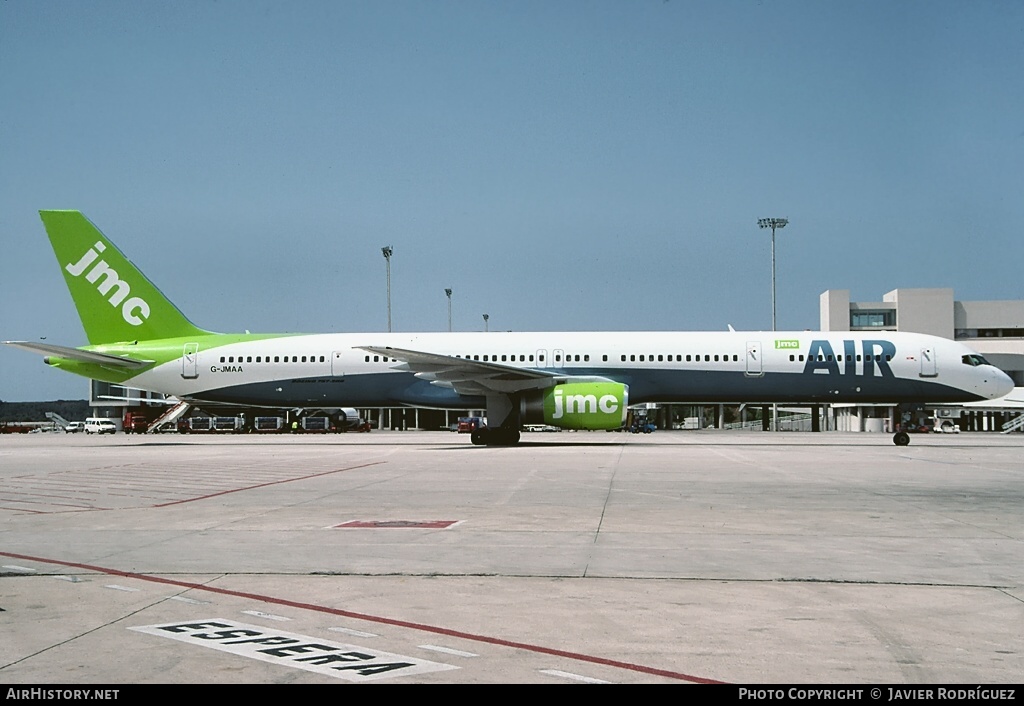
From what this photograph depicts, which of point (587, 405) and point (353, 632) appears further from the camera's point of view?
point (587, 405)

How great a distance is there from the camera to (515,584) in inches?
312

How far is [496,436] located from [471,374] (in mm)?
2921

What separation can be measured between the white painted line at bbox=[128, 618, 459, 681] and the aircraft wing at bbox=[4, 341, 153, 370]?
105 feet

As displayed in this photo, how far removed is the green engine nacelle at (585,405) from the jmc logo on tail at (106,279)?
57.1 ft

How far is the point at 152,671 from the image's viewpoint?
5.29m

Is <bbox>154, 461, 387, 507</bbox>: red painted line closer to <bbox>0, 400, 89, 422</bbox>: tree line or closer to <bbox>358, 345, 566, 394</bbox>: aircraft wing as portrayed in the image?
<bbox>358, 345, 566, 394</bbox>: aircraft wing

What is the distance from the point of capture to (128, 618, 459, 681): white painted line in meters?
5.38

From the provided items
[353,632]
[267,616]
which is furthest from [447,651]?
[267,616]

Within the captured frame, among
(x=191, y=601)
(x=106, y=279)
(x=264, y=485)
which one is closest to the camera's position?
(x=191, y=601)

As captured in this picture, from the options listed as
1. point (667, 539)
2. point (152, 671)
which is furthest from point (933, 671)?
point (667, 539)

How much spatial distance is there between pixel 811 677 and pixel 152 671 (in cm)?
361

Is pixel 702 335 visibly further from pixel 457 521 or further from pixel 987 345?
pixel 987 345

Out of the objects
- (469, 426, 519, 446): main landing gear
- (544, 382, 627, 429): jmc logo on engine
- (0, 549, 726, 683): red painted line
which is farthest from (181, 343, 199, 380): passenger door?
(0, 549, 726, 683): red painted line

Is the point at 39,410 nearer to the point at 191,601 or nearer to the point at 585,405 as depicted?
the point at 585,405
